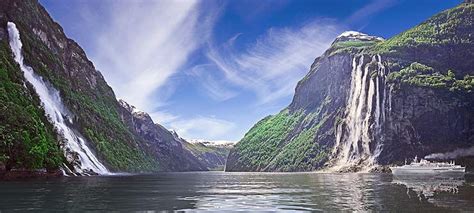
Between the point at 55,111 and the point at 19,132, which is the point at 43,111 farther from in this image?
the point at 19,132

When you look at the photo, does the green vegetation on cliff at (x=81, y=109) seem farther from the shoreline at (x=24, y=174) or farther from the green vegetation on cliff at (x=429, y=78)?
the green vegetation on cliff at (x=429, y=78)

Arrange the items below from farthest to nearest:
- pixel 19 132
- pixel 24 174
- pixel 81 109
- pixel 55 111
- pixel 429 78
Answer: pixel 429 78 < pixel 81 109 < pixel 55 111 < pixel 19 132 < pixel 24 174

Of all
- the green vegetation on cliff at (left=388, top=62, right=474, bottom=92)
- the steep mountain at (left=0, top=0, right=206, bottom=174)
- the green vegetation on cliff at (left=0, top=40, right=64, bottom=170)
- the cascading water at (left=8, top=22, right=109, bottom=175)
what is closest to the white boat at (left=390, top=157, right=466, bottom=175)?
the green vegetation on cliff at (left=388, top=62, right=474, bottom=92)

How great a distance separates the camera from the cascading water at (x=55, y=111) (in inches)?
4453

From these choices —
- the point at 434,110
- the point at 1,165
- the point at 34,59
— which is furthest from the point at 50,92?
the point at 434,110

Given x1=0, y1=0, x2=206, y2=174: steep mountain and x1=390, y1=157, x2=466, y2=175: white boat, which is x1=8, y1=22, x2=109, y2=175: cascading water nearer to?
x1=0, y1=0, x2=206, y2=174: steep mountain

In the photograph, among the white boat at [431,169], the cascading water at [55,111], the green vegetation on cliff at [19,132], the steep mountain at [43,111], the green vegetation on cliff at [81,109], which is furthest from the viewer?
the green vegetation on cliff at [81,109]

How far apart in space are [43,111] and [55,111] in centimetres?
1468

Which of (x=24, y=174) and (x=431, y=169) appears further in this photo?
(x=431, y=169)

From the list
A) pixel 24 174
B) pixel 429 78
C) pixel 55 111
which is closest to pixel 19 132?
pixel 24 174

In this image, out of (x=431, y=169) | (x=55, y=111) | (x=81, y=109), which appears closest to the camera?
(x=55, y=111)

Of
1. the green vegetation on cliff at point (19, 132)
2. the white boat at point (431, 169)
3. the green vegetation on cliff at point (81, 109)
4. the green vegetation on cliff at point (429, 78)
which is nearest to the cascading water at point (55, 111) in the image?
the green vegetation on cliff at point (81, 109)

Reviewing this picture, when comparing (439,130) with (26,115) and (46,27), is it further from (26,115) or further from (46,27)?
(46,27)

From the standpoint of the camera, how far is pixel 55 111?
120750mm
